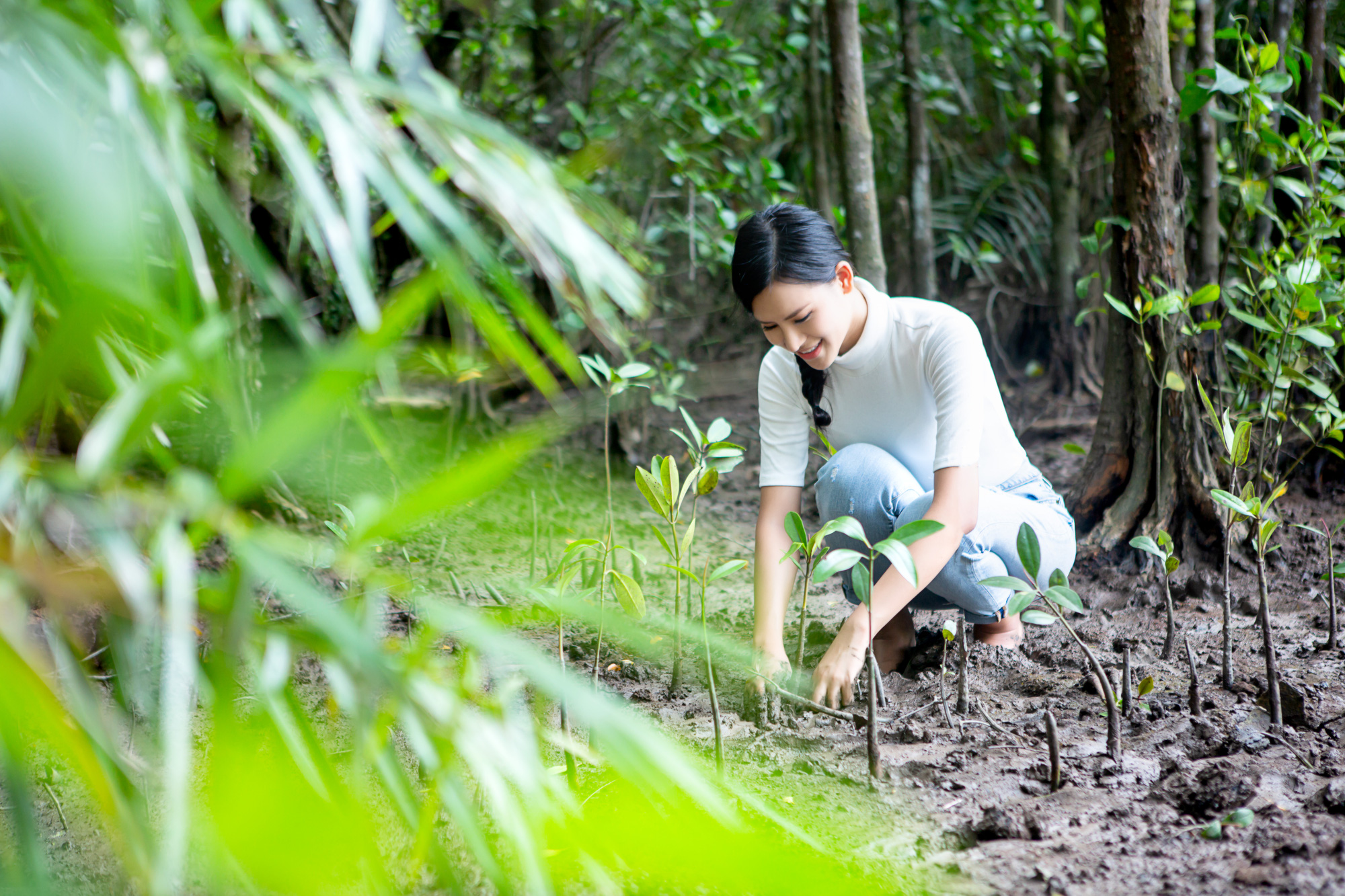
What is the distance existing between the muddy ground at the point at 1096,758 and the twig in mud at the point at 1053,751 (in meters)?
0.02

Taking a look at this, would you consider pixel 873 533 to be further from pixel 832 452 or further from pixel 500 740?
pixel 500 740

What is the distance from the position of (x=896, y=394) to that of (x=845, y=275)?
0.28m

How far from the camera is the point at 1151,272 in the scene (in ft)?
7.04

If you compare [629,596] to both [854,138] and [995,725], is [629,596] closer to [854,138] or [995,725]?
[995,725]

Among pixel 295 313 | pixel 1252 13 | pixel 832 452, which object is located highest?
pixel 1252 13

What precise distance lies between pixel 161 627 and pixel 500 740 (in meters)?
0.27

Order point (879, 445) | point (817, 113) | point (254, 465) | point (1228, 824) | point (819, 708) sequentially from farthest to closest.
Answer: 1. point (817, 113)
2. point (879, 445)
3. point (819, 708)
4. point (1228, 824)
5. point (254, 465)

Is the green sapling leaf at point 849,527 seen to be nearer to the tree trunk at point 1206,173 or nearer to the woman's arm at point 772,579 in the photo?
the woman's arm at point 772,579

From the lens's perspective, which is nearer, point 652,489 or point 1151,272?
point 652,489

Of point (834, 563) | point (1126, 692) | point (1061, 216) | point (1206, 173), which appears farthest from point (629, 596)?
point (1061, 216)

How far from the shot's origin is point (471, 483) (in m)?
0.54

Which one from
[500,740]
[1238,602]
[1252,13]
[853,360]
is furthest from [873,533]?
[1252,13]

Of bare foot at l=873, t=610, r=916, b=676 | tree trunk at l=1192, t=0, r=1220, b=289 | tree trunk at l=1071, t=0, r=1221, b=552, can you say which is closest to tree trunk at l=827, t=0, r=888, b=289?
tree trunk at l=1071, t=0, r=1221, b=552

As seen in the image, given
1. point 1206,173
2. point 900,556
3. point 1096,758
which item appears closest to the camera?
point 900,556
